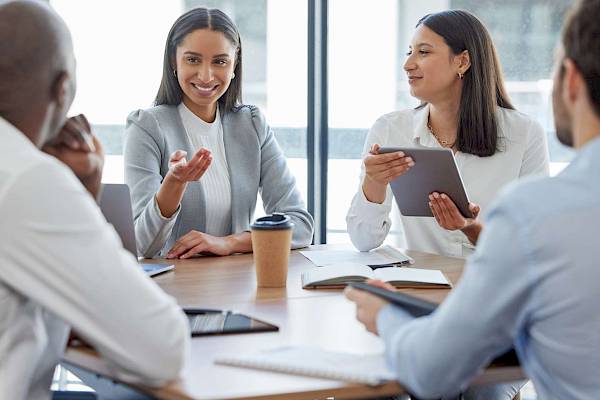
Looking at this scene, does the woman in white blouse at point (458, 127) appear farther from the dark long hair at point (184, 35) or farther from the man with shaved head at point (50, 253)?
the man with shaved head at point (50, 253)

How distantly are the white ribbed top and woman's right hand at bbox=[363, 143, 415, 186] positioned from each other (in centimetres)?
58

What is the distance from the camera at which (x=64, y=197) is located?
4.20 feet

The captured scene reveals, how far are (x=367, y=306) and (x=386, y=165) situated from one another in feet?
3.05

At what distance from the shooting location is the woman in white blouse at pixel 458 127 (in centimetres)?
285

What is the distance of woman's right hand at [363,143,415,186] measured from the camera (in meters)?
2.43

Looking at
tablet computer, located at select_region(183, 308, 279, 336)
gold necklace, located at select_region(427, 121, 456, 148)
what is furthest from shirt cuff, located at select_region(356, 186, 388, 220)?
tablet computer, located at select_region(183, 308, 279, 336)

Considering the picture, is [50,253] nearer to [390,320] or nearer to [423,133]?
[390,320]

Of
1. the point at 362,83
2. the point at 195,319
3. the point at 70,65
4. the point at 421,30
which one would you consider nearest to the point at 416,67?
the point at 421,30

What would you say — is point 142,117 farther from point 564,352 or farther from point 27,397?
point 564,352

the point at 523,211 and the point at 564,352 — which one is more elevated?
the point at 523,211

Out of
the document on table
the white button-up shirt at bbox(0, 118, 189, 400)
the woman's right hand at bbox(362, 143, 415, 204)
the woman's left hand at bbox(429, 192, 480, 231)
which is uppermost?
the white button-up shirt at bbox(0, 118, 189, 400)

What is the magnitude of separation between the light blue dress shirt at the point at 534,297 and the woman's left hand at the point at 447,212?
46.8 inches

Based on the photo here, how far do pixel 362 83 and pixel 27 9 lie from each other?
2915 mm

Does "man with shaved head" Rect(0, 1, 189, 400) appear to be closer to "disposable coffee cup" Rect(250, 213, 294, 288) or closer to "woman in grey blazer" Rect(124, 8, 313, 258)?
"disposable coffee cup" Rect(250, 213, 294, 288)
